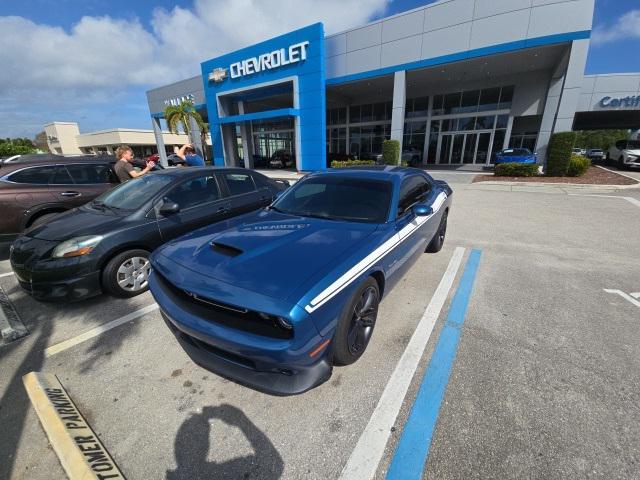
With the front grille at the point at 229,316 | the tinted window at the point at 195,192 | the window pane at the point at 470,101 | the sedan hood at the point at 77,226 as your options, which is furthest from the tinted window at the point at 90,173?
the window pane at the point at 470,101

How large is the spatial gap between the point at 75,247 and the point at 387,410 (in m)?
3.48

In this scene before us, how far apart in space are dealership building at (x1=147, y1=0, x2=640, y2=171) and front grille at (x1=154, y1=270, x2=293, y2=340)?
56.7ft

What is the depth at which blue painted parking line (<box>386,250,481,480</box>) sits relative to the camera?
1651 millimetres

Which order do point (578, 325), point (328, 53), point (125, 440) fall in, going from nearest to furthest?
1. point (125, 440)
2. point (578, 325)
3. point (328, 53)

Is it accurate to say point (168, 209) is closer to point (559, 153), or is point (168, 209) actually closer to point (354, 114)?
point (559, 153)

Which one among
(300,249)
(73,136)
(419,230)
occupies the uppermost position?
(73,136)

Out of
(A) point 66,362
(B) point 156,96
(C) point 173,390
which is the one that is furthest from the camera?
(B) point 156,96

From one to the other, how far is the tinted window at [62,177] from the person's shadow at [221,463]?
18.4ft

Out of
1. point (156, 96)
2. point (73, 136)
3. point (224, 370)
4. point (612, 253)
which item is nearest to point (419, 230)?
point (224, 370)

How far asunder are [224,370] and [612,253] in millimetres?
6171

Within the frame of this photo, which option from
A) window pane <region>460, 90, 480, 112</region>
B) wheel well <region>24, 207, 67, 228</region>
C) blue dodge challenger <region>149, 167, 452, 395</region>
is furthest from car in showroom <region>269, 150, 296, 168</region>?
blue dodge challenger <region>149, 167, 452, 395</region>

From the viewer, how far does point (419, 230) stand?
11.0 feet

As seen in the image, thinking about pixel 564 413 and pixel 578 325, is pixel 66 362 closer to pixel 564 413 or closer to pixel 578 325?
pixel 564 413

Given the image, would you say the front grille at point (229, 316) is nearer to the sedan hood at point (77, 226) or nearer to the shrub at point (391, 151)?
the sedan hood at point (77, 226)
